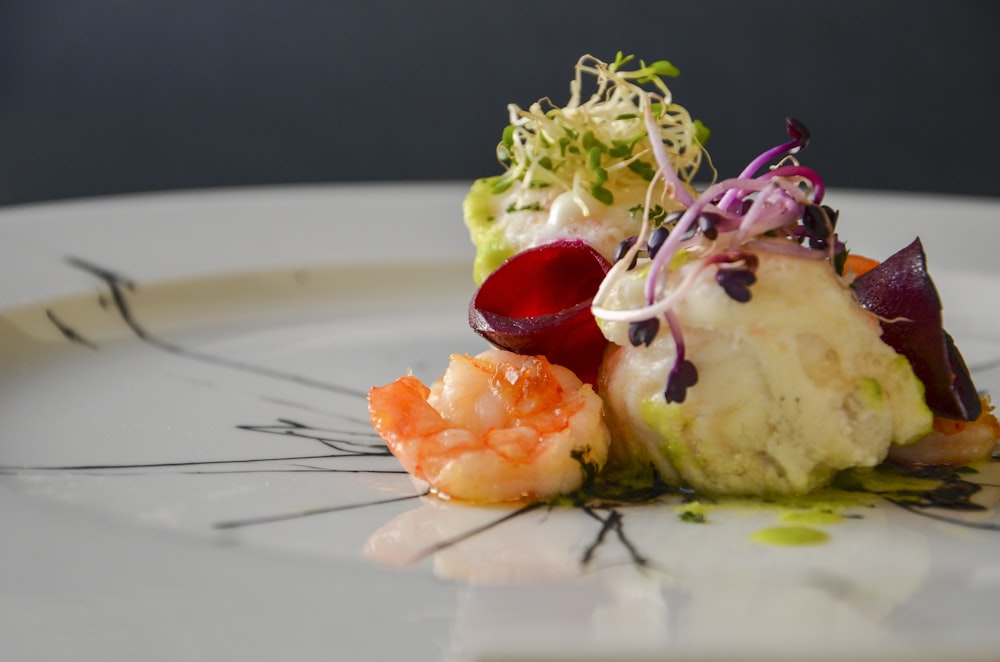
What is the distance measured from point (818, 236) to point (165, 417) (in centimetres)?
123

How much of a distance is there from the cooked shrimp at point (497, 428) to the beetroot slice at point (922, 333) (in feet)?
1.49

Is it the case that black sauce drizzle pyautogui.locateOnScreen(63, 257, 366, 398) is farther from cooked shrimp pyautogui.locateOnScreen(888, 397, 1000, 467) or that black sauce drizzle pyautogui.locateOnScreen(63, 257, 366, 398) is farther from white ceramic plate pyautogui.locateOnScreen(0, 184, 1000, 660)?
cooked shrimp pyautogui.locateOnScreen(888, 397, 1000, 467)

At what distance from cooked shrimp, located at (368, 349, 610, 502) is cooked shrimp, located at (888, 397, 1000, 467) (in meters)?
0.49

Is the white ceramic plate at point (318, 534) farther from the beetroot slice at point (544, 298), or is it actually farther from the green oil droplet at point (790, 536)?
the beetroot slice at point (544, 298)

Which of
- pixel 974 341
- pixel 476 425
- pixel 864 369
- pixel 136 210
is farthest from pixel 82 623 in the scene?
pixel 136 210

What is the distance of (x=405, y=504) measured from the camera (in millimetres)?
1731

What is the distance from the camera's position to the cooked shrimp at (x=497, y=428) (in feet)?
5.59

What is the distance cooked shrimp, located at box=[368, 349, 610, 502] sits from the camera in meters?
1.70

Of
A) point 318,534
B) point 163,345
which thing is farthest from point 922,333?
point 163,345

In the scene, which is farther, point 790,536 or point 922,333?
point 922,333

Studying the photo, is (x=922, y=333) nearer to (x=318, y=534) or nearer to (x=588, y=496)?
(x=588, y=496)

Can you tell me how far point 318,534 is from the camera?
163 cm

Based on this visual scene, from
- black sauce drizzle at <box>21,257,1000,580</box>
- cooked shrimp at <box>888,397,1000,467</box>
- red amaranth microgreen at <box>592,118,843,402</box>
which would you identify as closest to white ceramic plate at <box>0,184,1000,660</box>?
black sauce drizzle at <box>21,257,1000,580</box>

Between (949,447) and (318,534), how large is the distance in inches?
38.7
